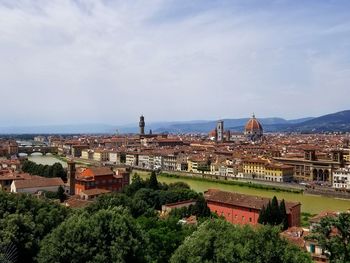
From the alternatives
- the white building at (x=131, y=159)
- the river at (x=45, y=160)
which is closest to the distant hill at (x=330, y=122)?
the river at (x=45, y=160)

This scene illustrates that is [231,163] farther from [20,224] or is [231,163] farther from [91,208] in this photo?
[20,224]

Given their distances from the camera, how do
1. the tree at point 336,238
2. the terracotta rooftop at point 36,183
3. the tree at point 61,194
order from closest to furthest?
the tree at point 336,238 → the tree at point 61,194 → the terracotta rooftop at point 36,183

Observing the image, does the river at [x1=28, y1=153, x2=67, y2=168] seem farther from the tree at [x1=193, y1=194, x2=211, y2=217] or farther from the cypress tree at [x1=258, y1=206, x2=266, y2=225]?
the cypress tree at [x1=258, y1=206, x2=266, y2=225]

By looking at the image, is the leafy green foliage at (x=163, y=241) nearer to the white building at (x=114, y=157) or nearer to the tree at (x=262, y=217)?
the tree at (x=262, y=217)

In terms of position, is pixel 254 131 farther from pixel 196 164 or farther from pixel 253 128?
A: pixel 196 164

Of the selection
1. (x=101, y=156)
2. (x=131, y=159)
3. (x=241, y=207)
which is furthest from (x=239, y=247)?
(x=101, y=156)

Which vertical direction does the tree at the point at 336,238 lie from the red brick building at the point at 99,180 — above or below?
above

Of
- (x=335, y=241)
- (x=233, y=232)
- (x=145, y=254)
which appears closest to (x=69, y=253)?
(x=145, y=254)

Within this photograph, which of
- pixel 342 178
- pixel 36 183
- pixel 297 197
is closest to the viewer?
pixel 36 183
